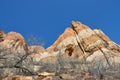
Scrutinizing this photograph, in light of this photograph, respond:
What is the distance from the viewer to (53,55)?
56188 mm

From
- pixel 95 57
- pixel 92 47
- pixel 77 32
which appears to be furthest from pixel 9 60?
pixel 77 32

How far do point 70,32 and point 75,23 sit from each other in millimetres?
2422

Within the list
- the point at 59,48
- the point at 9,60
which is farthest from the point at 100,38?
the point at 9,60

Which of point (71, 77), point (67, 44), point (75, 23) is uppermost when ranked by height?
point (75, 23)

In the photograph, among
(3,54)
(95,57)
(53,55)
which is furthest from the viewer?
(53,55)

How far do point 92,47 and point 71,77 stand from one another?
26.2 metres

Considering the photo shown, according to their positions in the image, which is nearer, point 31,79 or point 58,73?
point 31,79

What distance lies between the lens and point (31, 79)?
29531 mm

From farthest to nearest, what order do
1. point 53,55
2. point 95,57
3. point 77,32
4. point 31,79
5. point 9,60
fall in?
1. point 77,32
2. point 53,55
3. point 95,57
4. point 31,79
5. point 9,60

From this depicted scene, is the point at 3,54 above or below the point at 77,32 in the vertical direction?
below

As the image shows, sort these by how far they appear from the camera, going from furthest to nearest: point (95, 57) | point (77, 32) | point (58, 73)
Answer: point (77, 32), point (95, 57), point (58, 73)

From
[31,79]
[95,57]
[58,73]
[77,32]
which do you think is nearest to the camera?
[31,79]

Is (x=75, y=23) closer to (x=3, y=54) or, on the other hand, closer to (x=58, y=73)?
(x=58, y=73)

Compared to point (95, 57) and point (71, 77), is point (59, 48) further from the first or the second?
point (71, 77)
